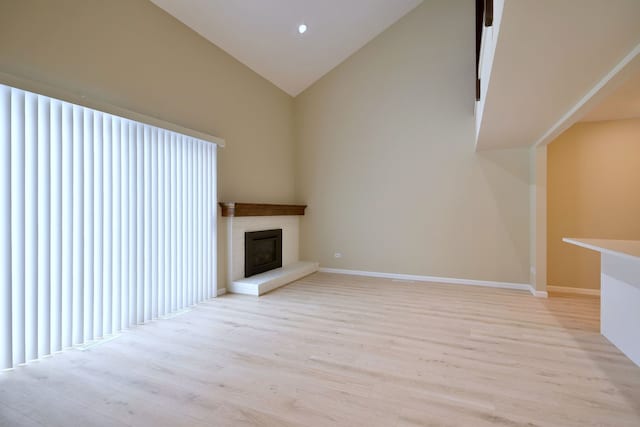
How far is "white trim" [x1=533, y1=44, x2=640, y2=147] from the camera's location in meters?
1.87

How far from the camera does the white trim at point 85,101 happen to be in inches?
80.5

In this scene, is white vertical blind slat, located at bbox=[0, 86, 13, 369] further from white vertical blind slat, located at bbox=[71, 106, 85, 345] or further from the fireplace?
the fireplace

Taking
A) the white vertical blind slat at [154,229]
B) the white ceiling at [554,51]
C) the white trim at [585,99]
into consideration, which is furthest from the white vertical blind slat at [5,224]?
the white trim at [585,99]

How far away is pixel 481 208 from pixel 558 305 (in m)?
1.56

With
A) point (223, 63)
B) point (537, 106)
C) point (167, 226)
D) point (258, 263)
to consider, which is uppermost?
point (223, 63)

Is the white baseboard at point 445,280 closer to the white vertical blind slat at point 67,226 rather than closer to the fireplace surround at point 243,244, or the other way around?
the fireplace surround at point 243,244

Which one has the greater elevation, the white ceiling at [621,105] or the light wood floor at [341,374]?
the white ceiling at [621,105]

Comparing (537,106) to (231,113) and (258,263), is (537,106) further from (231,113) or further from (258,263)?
(258,263)

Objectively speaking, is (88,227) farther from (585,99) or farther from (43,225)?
(585,99)

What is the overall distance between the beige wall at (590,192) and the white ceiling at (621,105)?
6.8 inches

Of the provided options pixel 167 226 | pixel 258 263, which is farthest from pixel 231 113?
pixel 258 263

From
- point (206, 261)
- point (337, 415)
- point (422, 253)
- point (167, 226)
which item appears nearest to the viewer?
point (337, 415)

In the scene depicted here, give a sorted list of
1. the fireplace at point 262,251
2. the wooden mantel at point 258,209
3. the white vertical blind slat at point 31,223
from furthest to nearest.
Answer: the fireplace at point 262,251
the wooden mantel at point 258,209
the white vertical blind slat at point 31,223

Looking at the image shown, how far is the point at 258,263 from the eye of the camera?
467 cm
